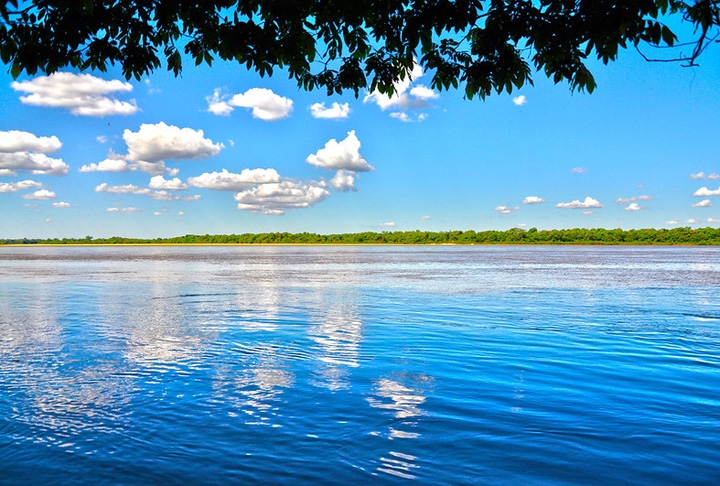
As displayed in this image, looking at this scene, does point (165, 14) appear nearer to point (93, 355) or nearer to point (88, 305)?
point (93, 355)

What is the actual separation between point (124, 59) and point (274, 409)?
5229 mm

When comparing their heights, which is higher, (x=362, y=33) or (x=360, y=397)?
(x=362, y=33)

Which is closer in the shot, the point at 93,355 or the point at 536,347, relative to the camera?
the point at 93,355

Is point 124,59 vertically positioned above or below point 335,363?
above

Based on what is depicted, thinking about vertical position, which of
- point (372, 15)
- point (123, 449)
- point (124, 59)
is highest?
point (372, 15)

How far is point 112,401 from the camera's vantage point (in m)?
7.52

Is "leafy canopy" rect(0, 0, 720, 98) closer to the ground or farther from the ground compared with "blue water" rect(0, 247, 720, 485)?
farther from the ground

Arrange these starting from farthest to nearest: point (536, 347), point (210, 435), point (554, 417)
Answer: point (536, 347)
point (554, 417)
point (210, 435)

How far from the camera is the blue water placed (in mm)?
5504

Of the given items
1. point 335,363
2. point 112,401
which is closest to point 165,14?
point 112,401

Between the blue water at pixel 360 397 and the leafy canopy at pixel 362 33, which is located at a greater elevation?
the leafy canopy at pixel 362 33

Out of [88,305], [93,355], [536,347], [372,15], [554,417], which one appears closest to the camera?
[554,417]

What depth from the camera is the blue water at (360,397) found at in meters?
5.50

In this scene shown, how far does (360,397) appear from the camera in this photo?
7719 mm
